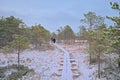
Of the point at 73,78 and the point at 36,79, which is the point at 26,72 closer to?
the point at 36,79

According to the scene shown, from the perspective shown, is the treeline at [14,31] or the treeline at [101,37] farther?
the treeline at [14,31]

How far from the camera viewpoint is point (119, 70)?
29109mm

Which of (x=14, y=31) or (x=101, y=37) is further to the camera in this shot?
(x=14, y=31)

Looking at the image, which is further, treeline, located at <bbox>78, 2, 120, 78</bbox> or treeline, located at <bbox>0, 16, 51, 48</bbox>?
treeline, located at <bbox>0, 16, 51, 48</bbox>

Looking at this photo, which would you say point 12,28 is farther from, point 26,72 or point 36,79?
point 36,79

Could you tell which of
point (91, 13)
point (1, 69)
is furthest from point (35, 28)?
point (1, 69)

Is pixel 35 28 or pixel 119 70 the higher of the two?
pixel 35 28

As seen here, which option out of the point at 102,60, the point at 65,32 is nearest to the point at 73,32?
the point at 65,32

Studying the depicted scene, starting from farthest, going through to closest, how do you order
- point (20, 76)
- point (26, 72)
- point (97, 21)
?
point (97, 21)
point (26, 72)
point (20, 76)

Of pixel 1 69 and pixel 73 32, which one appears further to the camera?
pixel 73 32

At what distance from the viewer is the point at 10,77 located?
3102 cm

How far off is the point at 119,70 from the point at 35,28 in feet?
155

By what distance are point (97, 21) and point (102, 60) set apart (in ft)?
34.8

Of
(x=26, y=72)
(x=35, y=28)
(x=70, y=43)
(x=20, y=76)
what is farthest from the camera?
(x=70, y=43)
